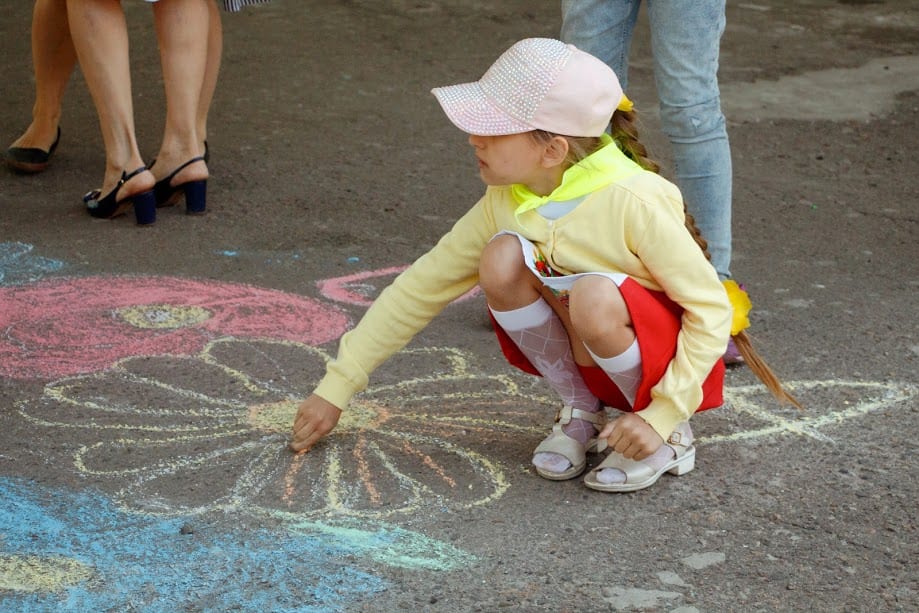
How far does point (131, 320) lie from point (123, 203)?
0.87m

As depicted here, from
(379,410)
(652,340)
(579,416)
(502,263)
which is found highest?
(502,263)

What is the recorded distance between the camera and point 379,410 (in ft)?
9.25

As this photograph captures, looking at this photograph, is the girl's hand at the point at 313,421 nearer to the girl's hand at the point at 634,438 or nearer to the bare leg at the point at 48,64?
the girl's hand at the point at 634,438

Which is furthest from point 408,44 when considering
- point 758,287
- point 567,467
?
point 567,467

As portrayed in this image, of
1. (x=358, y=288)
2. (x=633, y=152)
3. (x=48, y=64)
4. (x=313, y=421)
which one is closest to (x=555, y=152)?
(x=633, y=152)

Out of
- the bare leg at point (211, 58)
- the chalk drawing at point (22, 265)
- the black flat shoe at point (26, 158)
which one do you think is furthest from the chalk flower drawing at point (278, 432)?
the black flat shoe at point (26, 158)

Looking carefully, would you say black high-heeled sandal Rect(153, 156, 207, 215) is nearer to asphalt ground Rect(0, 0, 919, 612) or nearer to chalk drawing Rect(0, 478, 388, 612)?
asphalt ground Rect(0, 0, 919, 612)

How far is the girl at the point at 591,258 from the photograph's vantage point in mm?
2330

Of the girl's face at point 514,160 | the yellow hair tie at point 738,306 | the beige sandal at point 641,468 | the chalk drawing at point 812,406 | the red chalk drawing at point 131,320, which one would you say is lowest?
Result: the red chalk drawing at point 131,320

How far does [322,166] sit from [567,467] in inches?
99.2

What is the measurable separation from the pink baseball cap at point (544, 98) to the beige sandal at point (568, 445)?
1.91 ft

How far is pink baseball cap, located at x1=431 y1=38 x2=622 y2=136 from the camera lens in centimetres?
233

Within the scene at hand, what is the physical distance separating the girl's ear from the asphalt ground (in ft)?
1.98

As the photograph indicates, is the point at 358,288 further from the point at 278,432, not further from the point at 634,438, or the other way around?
the point at 634,438
